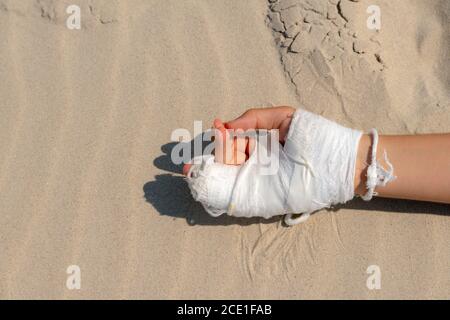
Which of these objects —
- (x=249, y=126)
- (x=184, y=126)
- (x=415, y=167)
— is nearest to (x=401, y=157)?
(x=415, y=167)

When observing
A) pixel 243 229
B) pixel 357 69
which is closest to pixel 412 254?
pixel 243 229

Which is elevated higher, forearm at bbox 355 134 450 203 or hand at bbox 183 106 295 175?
hand at bbox 183 106 295 175

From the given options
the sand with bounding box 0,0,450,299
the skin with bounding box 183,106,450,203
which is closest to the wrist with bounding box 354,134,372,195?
the skin with bounding box 183,106,450,203

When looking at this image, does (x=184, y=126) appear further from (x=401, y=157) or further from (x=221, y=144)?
(x=401, y=157)

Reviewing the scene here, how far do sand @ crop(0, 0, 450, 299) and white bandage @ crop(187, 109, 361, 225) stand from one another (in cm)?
16

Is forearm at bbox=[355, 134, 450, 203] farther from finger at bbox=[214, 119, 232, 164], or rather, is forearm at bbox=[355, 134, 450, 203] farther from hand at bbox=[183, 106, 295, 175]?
finger at bbox=[214, 119, 232, 164]

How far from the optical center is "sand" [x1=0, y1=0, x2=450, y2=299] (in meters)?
1.69

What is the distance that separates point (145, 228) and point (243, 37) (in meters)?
0.89

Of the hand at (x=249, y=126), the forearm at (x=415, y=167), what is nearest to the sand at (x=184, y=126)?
the forearm at (x=415, y=167)

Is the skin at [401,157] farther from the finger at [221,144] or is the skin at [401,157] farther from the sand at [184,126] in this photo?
the sand at [184,126]

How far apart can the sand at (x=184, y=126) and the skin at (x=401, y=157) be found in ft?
0.41

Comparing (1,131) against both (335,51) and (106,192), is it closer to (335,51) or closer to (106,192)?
(106,192)

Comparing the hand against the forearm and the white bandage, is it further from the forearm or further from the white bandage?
the forearm

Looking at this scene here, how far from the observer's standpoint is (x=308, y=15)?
80.5 inches
